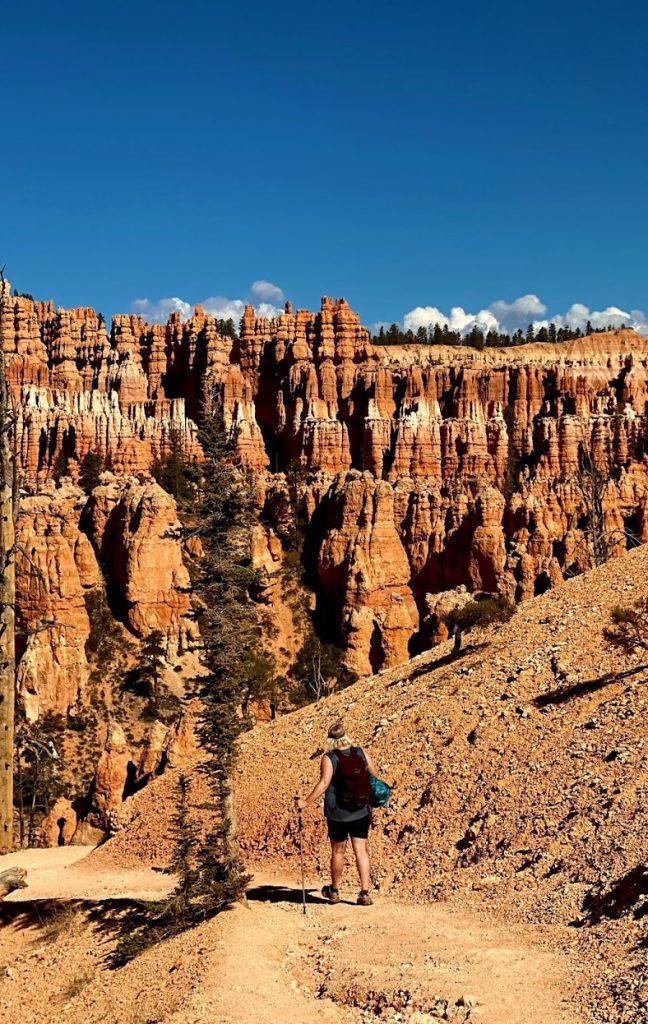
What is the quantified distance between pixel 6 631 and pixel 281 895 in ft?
17.2

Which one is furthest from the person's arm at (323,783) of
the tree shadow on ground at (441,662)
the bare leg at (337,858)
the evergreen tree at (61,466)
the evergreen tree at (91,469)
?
the evergreen tree at (61,466)

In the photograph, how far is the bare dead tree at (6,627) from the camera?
12.9m

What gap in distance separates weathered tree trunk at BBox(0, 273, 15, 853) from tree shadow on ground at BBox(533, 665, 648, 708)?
28.3 ft

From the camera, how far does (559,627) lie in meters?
19.8

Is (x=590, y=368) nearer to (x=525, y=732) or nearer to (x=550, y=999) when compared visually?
(x=525, y=732)

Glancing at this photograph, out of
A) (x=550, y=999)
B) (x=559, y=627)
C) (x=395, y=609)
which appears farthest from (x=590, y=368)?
(x=550, y=999)


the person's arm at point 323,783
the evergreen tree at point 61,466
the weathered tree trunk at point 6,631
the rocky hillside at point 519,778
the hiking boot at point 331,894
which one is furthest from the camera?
the evergreen tree at point 61,466

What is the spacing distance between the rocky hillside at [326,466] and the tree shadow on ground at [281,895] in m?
39.7

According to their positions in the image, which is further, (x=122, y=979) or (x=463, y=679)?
(x=463, y=679)

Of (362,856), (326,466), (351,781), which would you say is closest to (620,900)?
(362,856)

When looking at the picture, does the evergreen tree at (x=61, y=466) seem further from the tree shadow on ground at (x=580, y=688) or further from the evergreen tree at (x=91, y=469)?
the tree shadow on ground at (x=580, y=688)

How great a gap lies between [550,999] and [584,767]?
542 centimetres

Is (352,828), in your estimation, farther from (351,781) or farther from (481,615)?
(481,615)

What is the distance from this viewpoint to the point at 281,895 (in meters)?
12.8
